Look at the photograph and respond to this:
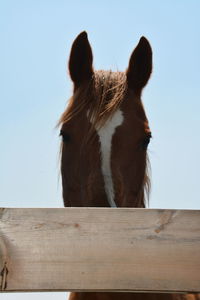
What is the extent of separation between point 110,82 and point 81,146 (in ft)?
2.07

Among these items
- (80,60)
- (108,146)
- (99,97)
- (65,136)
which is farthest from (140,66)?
(108,146)

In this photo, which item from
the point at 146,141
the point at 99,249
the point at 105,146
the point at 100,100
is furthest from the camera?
the point at 146,141

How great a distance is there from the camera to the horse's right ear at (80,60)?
3.99 metres

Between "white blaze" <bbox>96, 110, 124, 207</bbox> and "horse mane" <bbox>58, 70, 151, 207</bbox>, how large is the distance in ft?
0.12

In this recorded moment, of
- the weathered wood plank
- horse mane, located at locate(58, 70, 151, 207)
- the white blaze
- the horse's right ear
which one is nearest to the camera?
the weathered wood plank

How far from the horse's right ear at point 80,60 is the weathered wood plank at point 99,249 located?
234 cm

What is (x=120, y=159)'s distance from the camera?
3.25 meters

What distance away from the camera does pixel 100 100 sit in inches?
136

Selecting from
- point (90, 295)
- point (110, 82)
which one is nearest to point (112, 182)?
point (90, 295)

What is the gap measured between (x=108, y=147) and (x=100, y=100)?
449 millimetres

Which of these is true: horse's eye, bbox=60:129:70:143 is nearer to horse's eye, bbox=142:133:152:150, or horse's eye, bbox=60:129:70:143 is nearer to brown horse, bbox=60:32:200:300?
brown horse, bbox=60:32:200:300

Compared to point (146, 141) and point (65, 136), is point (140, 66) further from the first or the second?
point (65, 136)

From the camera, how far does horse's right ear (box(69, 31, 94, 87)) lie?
3.99 metres

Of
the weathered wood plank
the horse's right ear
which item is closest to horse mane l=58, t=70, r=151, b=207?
the horse's right ear
